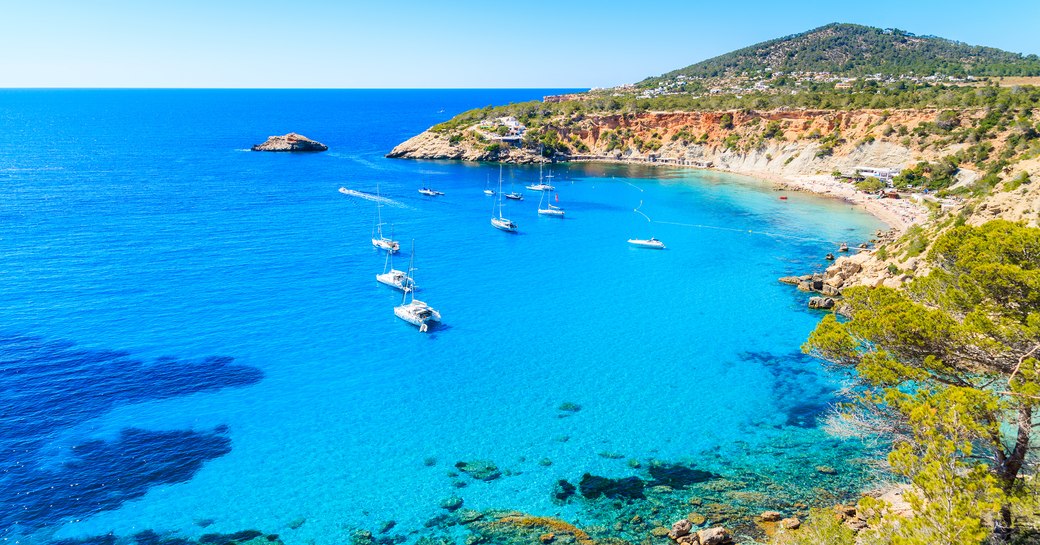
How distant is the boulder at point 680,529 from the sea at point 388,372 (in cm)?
134

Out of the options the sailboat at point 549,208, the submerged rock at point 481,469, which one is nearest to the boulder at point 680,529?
the submerged rock at point 481,469

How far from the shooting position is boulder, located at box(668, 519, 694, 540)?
24.3 m

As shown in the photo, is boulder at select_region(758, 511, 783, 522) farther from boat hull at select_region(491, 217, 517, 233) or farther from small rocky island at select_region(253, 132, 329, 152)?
small rocky island at select_region(253, 132, 329, 152)

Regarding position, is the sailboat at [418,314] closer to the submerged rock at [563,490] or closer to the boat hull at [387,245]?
the boat hull at [387,245]

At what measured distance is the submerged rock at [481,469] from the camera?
2914 centimetres

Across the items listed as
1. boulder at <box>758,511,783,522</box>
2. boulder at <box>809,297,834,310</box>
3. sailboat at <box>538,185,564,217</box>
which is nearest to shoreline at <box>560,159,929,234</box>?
boulder at <box>809,297,834,310</box>

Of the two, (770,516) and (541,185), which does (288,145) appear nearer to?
(541,185)

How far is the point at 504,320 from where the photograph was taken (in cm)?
4900

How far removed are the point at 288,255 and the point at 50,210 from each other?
38405 mm

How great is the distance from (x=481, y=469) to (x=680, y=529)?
10081mm

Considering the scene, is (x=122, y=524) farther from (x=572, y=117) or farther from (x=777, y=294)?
(x=572, y=117)

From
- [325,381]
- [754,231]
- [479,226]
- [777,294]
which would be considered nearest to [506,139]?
[479,226]

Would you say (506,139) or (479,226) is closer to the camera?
(479,226)

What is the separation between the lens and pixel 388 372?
131 feet
